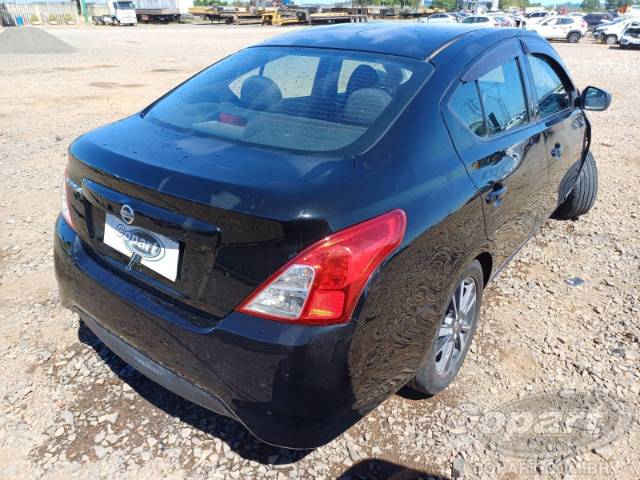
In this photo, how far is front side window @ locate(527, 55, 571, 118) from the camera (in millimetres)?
3135

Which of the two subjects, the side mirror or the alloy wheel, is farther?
the side mirror

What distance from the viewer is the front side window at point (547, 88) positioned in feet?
10.3

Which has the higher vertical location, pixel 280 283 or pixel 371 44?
pixel 371 44

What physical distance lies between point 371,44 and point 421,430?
6.27ft

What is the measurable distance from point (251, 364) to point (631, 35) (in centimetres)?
2850

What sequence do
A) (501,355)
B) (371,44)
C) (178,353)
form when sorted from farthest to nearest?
1. (501,355)
2. (371,44)
3. (178,353)

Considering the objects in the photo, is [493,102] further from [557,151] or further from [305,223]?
[305,223]

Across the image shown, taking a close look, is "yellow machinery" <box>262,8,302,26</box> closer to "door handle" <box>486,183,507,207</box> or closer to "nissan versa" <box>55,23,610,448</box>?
"nissan versa" <box>55,23,610,448</box>

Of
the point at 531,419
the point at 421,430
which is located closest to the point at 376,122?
the point at 421,430

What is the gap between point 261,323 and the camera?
1663 mm

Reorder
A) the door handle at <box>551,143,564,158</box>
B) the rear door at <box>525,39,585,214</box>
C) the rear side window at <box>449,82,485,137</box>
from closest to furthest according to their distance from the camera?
the rear side window at <box>449,82,485,137</box> → the rear door at <box>525,39,585,214</box> → the door handle at <box>551,143,564,158</box>

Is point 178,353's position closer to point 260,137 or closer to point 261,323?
point 261,323

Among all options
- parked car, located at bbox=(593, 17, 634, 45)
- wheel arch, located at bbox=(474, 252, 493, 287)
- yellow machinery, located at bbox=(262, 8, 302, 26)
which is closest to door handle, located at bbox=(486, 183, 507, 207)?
wheel arch, located at bbox=(474, 252, 493, 287)

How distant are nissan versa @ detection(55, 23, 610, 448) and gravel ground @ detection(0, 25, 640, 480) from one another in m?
0.29
